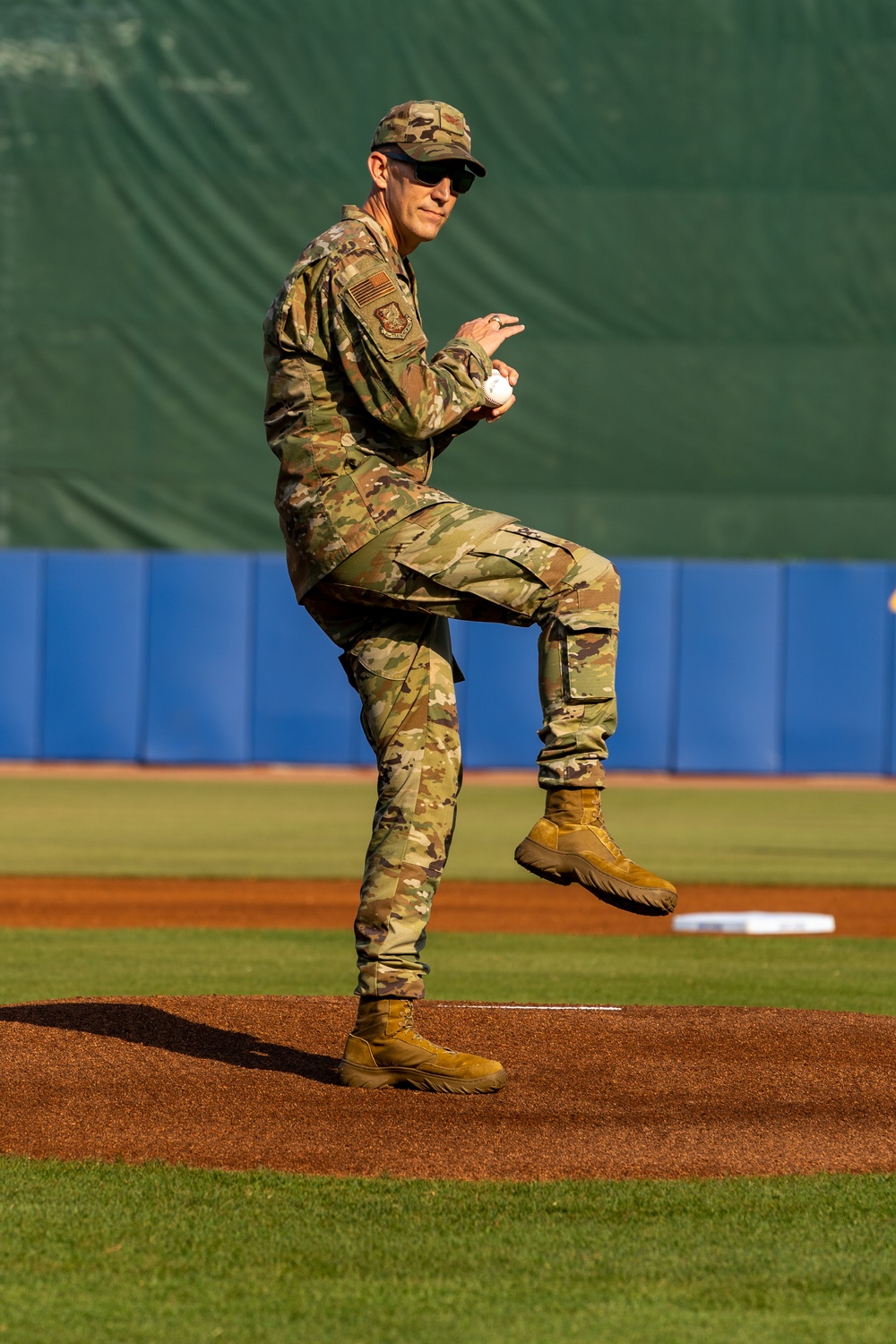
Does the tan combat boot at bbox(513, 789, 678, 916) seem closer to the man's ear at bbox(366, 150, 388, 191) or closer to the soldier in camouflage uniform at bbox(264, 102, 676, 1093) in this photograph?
the soldier in camouflage uniform at bbox(264, 102, 676, 1093)

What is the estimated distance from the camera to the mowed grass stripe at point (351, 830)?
39.3 ft

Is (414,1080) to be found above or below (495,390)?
below

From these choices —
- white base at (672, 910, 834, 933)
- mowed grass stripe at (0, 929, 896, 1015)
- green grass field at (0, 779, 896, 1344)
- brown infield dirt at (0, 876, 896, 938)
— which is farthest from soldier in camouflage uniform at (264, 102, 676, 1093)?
brown infield dirt at (0, 876, 896, 938)

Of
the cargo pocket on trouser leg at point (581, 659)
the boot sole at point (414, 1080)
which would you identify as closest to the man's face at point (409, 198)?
the cargo pocket on trouser leg at point (581, 659)

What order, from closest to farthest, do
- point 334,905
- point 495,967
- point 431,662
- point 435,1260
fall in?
point 435,1260, point 431,662, point 495,967, point 334,905

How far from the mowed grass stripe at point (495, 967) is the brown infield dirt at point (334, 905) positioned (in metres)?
0.38

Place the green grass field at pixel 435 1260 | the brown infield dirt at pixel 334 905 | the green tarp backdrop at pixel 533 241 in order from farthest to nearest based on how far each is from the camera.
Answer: the green tarp backdrop at pixel 533 241 → the brown infield dirt at pixel 334 905 → the green grass field at pixel 435 1260

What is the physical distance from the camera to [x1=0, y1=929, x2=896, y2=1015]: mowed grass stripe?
6.77m

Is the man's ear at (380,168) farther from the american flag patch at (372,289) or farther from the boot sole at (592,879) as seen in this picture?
the boot sole at (592,879)

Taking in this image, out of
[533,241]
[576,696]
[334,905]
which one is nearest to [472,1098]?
[576,696]

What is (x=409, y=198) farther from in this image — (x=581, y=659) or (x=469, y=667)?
(x=469, y=667)

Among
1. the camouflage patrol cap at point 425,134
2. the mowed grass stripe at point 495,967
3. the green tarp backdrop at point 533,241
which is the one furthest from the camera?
the green tarp backdrop at point 533,241

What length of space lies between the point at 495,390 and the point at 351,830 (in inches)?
425

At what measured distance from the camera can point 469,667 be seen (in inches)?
832
